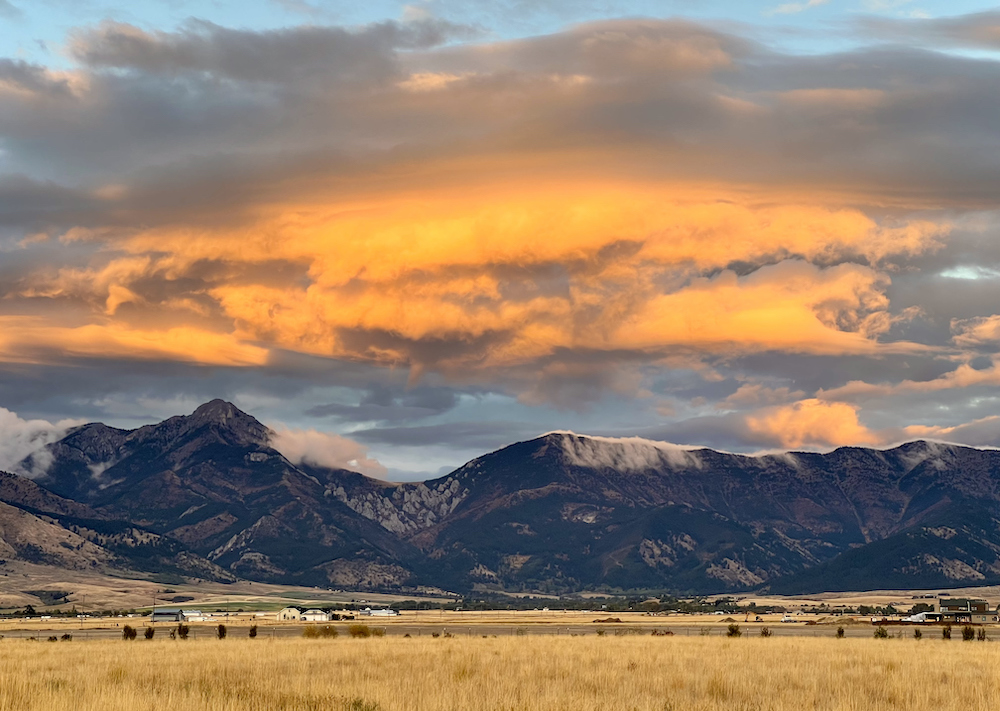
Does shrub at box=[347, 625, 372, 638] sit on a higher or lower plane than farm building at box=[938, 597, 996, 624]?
higher

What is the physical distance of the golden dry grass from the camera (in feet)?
97.9

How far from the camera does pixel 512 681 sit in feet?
125

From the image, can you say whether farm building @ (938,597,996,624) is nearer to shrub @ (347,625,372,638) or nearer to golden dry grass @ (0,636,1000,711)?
shrub @ (347,625,372,638)

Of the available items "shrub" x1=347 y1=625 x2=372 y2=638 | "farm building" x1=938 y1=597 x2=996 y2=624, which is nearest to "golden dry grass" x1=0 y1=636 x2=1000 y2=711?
"shrub" x1=347 y1=625 x2=372 y2=638

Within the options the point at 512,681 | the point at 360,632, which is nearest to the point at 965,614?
the point at 360,632

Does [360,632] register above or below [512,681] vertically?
below

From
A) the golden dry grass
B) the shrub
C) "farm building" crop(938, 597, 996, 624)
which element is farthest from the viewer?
"farm building" crop(938, 597, 996, 624)

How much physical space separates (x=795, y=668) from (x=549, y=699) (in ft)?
55.2

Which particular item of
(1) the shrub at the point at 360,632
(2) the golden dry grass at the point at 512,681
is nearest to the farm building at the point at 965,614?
(1) the shrub at the point at 360,632

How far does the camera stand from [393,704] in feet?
98.1

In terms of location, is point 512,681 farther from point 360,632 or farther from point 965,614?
point 965,614

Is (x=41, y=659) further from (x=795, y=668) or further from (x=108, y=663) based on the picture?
(x=795, y=668)

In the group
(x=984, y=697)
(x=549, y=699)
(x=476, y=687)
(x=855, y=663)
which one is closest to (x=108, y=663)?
(x=476, y=687)

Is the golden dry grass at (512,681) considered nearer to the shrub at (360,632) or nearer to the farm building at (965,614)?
the shrub at (360,632)
